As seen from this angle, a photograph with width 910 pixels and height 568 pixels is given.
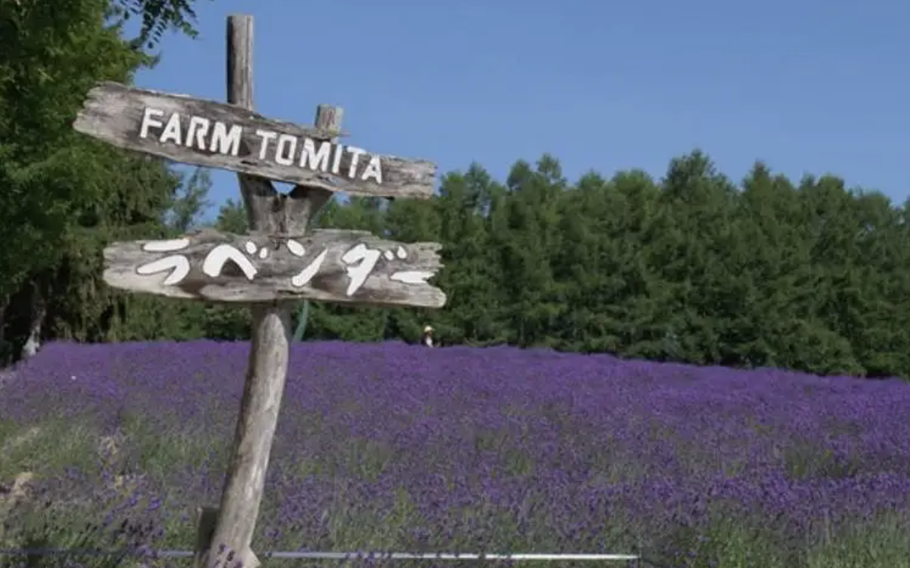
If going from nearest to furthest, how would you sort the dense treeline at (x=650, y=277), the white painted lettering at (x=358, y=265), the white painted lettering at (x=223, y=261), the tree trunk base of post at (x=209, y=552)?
the white painted lettering at (x=223, y=261) < the tree trunk base of post at (x=209, y=552) < the white painted lettering at (x=358, y=265) < the dense treeline at (x=650, y=277)

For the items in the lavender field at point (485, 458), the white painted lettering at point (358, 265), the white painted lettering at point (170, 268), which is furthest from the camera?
the lavender field at point (485, 458)

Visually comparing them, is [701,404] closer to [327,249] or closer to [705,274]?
[327,249]

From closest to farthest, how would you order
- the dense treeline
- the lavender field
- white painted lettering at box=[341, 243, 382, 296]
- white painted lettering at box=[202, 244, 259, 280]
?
1. white painted lettering at box=[202, 244, 259, 280]
2. white painted lettering at box=[341, 243, 382, 296]
3. the lavender field
4. the dense treeline

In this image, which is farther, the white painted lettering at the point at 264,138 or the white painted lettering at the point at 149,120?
the white painted lettering at the point at 264,138

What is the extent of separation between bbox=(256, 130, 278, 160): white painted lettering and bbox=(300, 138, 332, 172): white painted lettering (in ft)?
0.44

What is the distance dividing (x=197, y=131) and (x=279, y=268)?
23.1 inches

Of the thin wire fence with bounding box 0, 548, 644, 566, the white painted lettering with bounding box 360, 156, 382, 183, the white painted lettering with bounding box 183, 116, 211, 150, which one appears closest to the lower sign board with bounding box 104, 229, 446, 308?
the white painted lettering with bounding box 360, 156, 382, 183

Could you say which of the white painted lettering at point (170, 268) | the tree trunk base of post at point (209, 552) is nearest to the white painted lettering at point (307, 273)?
the white painted lettering at point (170, 268)

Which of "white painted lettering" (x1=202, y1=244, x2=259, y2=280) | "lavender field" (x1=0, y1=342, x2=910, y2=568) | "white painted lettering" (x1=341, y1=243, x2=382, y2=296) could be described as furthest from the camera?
"lavender field" (x1=0, y1=342, x2=910, y2=568)

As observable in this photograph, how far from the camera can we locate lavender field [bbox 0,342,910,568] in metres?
6.18

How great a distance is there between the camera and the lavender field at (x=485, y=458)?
6180mm

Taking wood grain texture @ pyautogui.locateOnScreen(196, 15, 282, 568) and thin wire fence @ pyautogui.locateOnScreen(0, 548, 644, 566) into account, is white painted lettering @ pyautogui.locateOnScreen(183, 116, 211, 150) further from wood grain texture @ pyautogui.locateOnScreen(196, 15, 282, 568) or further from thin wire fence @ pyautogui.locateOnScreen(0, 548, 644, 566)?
thin wire fence @ pyautogui.locateOnScreen(0, 548, 644, 566)

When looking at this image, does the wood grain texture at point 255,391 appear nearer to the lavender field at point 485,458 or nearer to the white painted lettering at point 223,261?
the white painted lettering at point 223,261

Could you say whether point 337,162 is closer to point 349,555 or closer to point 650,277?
point 349,555
